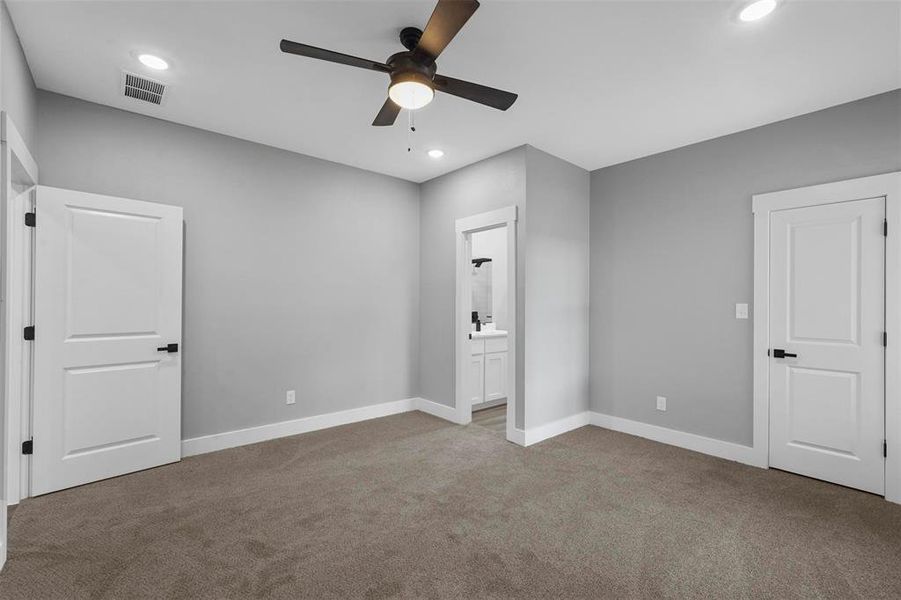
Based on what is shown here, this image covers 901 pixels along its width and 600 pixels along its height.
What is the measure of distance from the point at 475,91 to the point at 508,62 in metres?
0.51

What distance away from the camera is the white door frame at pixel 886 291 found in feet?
9.47

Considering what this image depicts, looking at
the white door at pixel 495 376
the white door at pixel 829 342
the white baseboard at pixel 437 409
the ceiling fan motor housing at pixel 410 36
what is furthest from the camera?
the white door at pixel 495 376

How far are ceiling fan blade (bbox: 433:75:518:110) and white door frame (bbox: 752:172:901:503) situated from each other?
2.43 metres

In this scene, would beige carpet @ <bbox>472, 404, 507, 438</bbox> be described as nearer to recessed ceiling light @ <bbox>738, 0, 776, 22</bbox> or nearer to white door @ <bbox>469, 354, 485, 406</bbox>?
white door @ <bbox>469, 354, 485, 406</bbox>

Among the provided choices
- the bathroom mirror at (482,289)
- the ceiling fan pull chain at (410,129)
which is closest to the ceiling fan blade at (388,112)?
the ceiling fan pull chain at (410,129)

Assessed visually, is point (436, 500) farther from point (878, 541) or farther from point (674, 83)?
point (674, 83)

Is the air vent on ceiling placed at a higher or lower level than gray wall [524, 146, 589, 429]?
higher

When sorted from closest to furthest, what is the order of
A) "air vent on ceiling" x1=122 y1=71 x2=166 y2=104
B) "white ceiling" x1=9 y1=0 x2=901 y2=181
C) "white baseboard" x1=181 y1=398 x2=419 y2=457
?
1. "white ceiling" x1=9 y1=0 x2=901 y2=181
2. "air vent on ceiling" x1=122 y1=71 x2=166 y2=104
3. "white baseboard" x1=181 y1=398 x2=419 y2=457

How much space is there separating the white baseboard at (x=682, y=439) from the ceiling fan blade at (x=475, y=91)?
325 cm

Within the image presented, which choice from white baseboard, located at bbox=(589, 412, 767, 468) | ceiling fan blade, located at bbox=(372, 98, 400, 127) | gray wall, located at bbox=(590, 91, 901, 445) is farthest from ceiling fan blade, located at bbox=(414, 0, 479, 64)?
white baseboard, located at bbox=(589, 412, 767, 468)

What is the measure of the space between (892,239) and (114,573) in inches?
193

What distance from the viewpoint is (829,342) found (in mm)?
3168

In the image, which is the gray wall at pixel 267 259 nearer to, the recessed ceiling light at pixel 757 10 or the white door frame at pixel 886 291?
the white door frame at pixel 886 291

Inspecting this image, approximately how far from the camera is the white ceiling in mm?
2211
